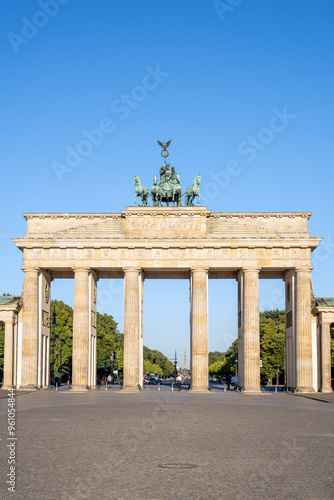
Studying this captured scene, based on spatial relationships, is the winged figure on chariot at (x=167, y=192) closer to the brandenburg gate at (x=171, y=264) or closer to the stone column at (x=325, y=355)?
the brandenburg gate at (x=171, y=264)

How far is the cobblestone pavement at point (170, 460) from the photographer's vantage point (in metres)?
10.9

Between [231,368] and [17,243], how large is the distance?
111875mm

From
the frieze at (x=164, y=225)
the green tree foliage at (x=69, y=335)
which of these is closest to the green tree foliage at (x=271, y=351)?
the green tree foliage at (x=69, y=335)

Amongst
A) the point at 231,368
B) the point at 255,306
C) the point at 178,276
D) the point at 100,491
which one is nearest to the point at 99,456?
the point at 100,491

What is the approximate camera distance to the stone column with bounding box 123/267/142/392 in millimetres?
63844

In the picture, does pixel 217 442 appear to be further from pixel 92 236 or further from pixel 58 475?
pixel 92 236

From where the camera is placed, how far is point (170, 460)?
46.1 ft

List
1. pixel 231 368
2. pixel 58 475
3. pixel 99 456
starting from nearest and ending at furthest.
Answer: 1. pixel 58 475
2. pixel 99 456
3. pixel 231 368

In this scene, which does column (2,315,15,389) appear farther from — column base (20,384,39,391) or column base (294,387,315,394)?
column base (294,387,315,394)

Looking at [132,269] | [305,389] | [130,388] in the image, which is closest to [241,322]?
[305,389]

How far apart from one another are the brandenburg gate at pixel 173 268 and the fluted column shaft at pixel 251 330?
3.8 inches

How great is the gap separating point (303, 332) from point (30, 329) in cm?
2637

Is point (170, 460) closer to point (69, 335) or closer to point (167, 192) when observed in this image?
point (167, 192)

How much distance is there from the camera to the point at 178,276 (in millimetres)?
70500
